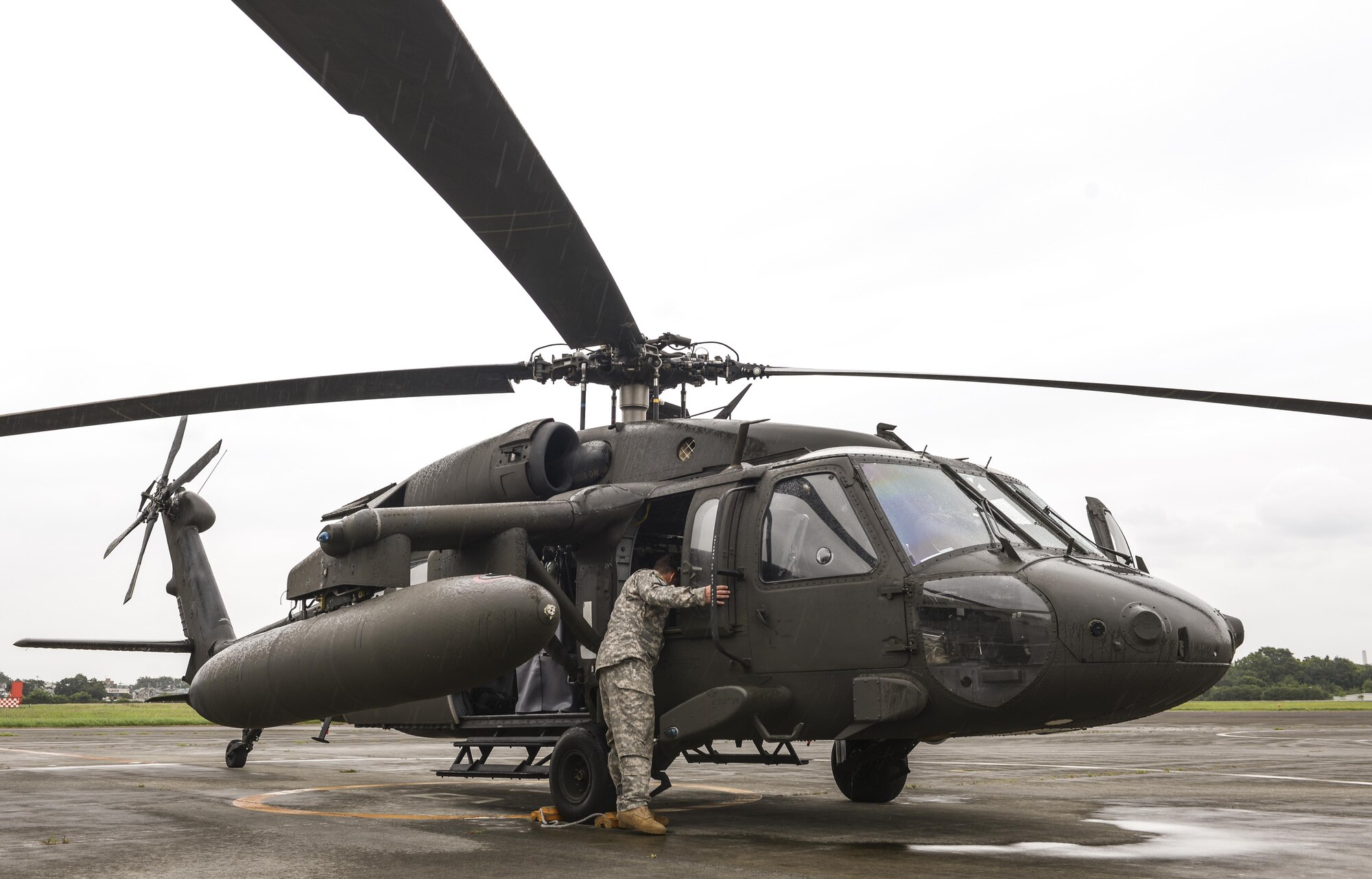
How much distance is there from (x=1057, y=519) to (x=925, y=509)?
4.05 feet

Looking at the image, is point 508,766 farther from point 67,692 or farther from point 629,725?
point 67,692

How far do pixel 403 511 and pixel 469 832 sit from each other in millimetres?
2055

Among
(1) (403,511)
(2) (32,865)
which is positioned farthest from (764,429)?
(2) (32,865)

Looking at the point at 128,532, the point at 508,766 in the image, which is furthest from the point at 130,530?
the point at 508,766

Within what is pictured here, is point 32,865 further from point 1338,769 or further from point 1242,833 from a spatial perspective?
point 1338,769

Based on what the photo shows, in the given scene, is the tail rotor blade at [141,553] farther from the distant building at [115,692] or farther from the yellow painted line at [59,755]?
the distant building at [115,692]

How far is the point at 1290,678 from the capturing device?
49594 mm

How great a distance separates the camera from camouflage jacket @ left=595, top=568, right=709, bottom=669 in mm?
6977

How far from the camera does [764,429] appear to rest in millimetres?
7938

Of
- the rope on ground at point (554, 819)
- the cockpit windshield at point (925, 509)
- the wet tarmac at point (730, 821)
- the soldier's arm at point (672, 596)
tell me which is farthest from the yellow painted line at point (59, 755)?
the cockpit windshield at point (925, 509)

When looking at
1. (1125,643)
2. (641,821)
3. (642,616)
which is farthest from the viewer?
(642,616)

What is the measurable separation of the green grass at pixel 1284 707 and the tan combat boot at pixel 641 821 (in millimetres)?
31882

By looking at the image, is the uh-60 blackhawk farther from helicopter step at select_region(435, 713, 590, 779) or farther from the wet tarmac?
the wet tarmac

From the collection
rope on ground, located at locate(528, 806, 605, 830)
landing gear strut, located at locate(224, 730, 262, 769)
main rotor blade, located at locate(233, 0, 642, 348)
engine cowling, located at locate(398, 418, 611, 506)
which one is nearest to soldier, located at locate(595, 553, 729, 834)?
rope on ground, located at locate(528, 806, 605, 830)
